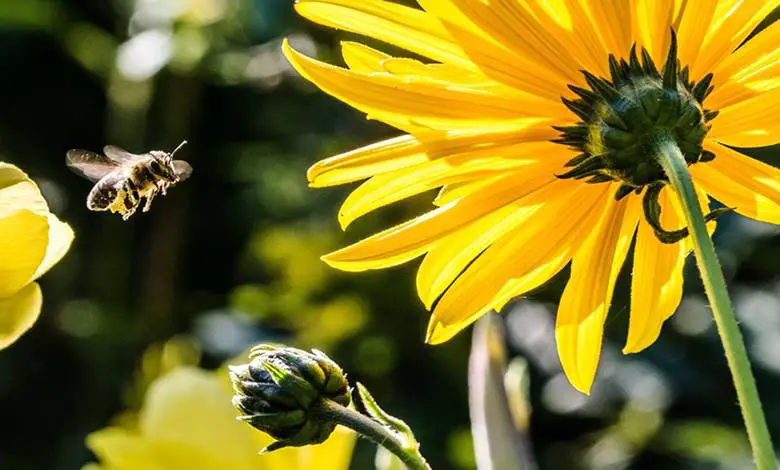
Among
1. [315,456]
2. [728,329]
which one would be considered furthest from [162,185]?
[728,329]

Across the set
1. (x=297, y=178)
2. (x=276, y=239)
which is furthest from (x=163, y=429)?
(x=297, y=178)

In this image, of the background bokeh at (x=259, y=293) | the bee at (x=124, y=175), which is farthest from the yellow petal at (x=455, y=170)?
the background bokeh at (x=259, y=293)

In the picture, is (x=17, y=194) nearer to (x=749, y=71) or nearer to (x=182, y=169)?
(x=749, y=71)

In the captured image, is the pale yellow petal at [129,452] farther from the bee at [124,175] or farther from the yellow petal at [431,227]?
the yellow petal at [431,227]

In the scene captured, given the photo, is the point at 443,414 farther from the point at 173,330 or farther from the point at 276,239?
the point at 173,330

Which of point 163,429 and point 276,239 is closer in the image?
point 163,429

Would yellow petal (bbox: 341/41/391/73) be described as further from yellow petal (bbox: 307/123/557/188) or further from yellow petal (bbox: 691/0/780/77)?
yellow petal (bbox: 691/0/780/77)
